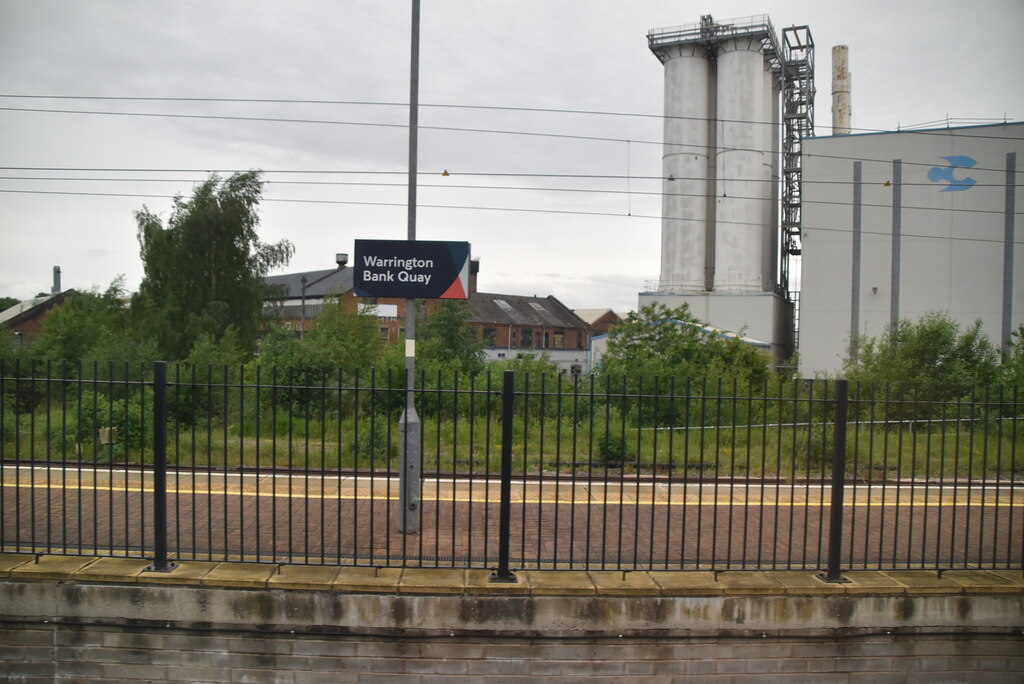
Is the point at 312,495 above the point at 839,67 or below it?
below

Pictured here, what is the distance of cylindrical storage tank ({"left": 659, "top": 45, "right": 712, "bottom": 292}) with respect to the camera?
141 feet

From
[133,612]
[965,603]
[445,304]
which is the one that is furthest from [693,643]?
[445,304]

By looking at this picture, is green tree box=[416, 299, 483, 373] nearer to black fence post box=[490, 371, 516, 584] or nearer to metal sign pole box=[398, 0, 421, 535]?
metal sign pole box=[398, 0, 421, 535]

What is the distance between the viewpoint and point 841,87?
44.0 metres

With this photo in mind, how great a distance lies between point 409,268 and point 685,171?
39551 millimetres

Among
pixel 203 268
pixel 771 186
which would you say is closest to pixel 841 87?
pixel 771 186

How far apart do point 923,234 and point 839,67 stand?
14.0 m

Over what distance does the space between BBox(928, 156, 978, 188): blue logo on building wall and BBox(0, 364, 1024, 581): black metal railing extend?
27454 mm

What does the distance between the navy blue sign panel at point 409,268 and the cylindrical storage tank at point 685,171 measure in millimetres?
38455

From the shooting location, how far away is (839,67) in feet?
145

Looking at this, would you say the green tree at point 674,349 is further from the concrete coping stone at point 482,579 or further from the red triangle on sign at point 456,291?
the concrete coping stone at point 482,579

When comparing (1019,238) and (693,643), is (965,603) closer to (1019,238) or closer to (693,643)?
(693,643)

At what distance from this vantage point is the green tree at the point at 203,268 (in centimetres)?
3294

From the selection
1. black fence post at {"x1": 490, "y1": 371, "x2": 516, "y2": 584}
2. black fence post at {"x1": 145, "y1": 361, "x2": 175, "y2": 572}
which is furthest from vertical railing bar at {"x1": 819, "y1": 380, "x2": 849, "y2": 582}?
black fence post at {"x1": 145, "y1": 361, "x2": 175, "y2": 572}
